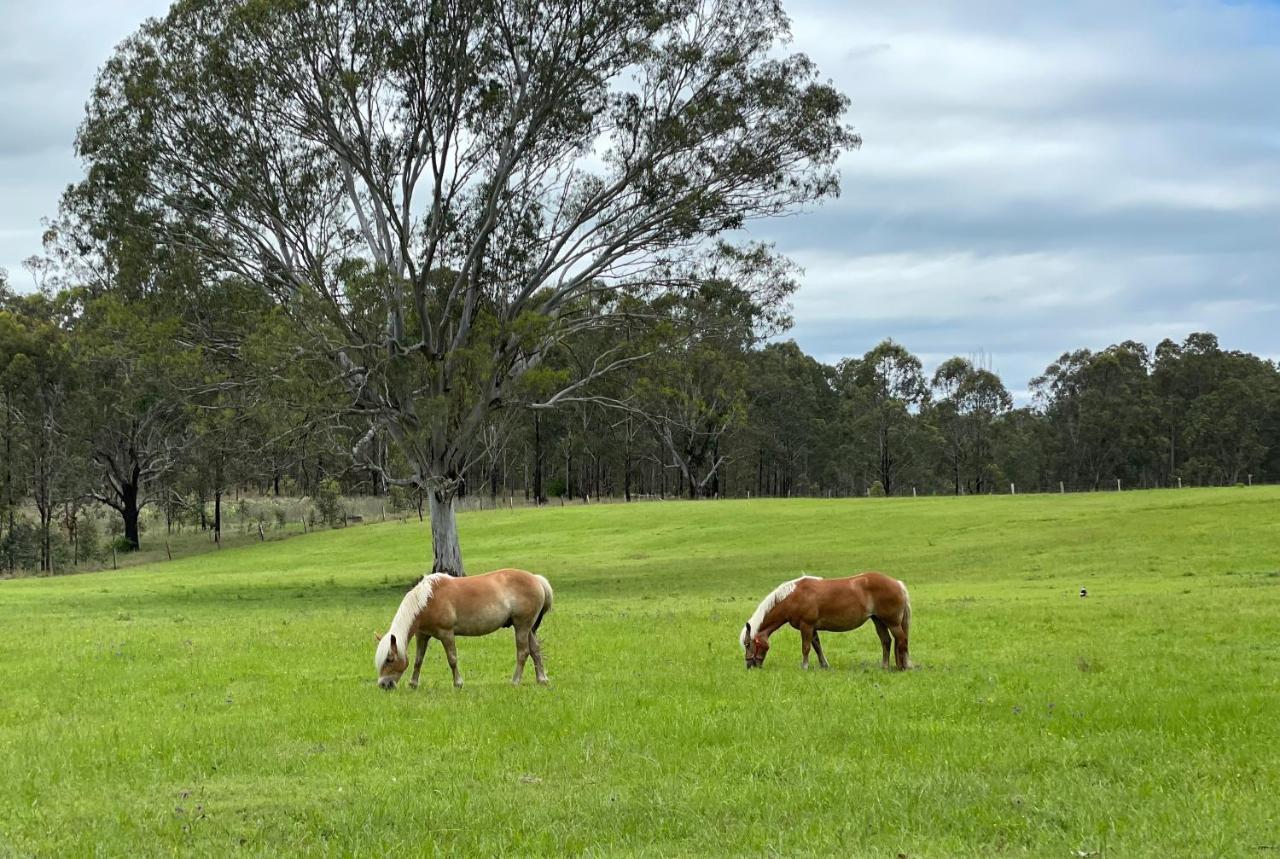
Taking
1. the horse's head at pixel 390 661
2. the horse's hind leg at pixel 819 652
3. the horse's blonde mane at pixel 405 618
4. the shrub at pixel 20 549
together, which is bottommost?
the shrub at pixel 20 549

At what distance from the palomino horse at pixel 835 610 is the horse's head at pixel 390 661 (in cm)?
432

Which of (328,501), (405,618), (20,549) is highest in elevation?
(405,618)

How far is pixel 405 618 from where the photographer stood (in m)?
12.4

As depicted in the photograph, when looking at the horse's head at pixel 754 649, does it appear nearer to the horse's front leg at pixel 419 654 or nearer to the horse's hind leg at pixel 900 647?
the horse's hind leg at pixel 900 647

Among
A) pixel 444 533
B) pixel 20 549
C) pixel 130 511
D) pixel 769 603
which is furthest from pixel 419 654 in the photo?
pixel 130 511

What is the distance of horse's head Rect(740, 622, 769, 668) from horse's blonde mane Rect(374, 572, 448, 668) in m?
4.05

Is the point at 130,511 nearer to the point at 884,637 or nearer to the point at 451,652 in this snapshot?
the point at 451,652

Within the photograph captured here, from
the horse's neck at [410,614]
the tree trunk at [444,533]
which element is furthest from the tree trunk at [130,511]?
the horse's neck at [410,614]

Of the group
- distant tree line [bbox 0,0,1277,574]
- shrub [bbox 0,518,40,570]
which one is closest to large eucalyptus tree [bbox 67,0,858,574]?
distant tree line [bbox 0,0,1277,574]

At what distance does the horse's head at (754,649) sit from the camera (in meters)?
13.4

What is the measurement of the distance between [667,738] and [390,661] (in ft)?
14.0

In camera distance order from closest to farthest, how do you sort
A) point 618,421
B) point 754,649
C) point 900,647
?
point 900,647
point 754,649
point 618,421

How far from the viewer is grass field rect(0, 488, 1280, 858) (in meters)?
6.86

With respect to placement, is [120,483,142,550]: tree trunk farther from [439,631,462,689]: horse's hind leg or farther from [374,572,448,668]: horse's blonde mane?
[439,631,462,689]: horse's hind leg
